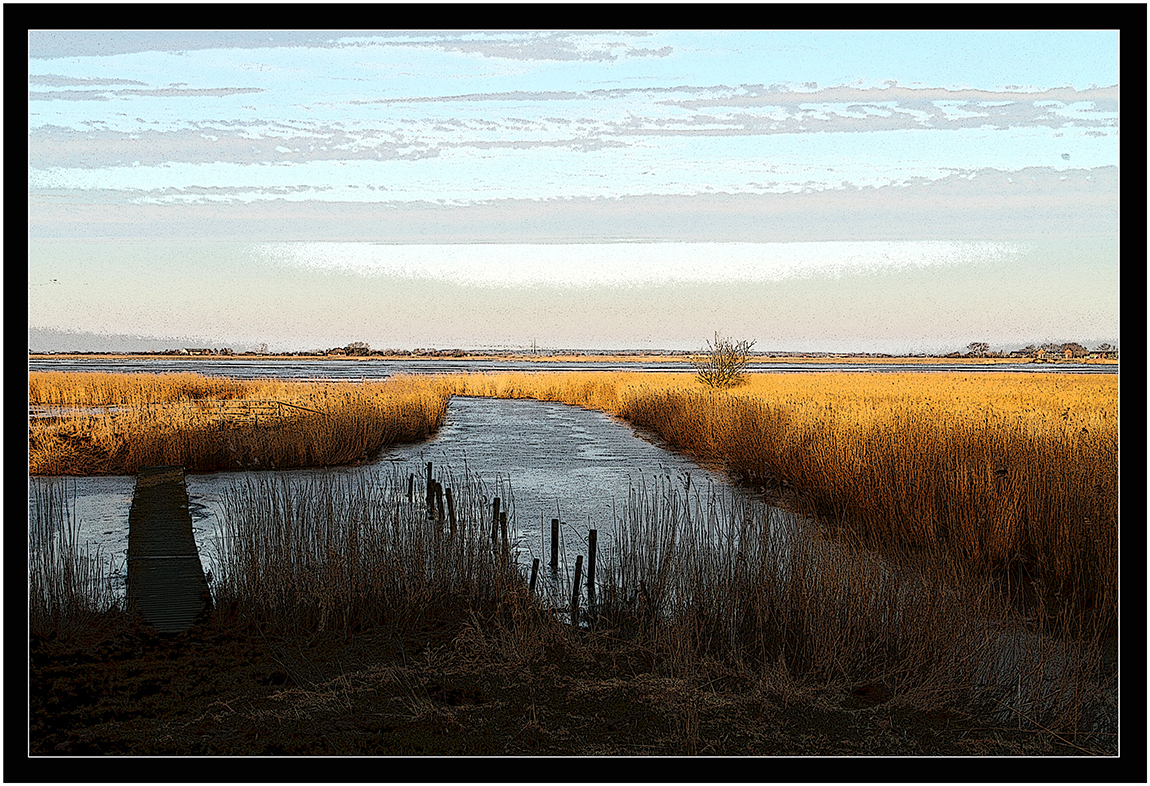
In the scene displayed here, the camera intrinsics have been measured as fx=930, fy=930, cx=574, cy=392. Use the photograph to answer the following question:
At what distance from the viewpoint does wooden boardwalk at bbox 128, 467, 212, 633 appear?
5.08 metres

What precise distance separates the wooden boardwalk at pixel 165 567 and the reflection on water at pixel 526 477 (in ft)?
1.05

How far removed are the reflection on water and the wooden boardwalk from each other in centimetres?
32

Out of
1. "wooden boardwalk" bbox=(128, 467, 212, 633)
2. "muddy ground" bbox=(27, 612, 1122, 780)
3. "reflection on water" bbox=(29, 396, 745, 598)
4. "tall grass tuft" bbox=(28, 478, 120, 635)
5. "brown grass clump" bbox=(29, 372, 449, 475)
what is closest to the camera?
"muddy ground" bbox=(27, 612, 1122, 780)

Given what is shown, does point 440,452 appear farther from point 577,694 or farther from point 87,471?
point 577,694

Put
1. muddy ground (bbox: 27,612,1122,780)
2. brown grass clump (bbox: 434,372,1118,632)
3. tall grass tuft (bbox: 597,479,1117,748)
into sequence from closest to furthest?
muddy ground (bbox: 27,612,1122,780) → tall grass tuft (bbox: 597,479,1117,748) → brown grass clump (bbox: 434,372,1118,632)

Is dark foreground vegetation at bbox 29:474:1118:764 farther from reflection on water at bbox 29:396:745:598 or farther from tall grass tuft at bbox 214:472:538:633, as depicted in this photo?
reflection on water at bbox 29:396:745:598

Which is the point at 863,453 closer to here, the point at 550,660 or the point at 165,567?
the point at 550,660

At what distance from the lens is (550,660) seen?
177 inches

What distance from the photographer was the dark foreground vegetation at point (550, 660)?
12.1 ft

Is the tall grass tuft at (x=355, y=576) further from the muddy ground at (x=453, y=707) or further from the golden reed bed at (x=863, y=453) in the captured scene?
the golden reed bed at (x=863, y=453)

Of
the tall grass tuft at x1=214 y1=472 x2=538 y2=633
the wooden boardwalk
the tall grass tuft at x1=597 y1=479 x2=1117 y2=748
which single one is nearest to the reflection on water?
the wooden boardwalk
